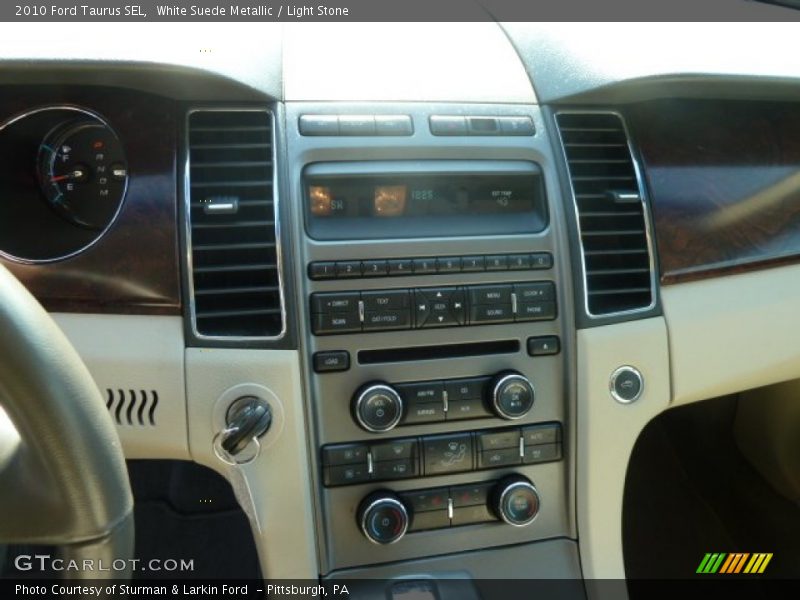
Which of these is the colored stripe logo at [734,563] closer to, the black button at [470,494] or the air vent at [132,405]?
the black button at [470,494]

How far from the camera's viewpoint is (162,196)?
1308 mm

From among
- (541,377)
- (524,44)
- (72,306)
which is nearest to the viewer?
(72,306)

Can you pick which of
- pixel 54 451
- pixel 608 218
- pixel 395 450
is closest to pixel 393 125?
pixel 608 218

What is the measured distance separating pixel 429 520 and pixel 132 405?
1.82 ft

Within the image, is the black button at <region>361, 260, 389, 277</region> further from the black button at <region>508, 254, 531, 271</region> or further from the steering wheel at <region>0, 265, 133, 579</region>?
the steering wheel at <region>0, 265, 133, 579</region>

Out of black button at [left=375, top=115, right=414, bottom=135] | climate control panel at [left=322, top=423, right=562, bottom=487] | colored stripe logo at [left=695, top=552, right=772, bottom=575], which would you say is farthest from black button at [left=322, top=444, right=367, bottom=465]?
colored stripe logo at [left=695, top=552, right=772, bottom=575]

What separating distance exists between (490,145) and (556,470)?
0.61m

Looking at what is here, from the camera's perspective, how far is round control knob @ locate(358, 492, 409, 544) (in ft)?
4.39

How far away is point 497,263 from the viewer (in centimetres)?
135

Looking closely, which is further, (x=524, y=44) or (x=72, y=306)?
(x=524, y=44)

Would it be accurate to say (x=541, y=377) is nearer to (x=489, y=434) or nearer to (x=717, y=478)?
(x=489, y=434)

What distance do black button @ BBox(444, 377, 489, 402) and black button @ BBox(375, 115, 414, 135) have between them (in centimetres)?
44

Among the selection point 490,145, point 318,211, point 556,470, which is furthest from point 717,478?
point 318,211

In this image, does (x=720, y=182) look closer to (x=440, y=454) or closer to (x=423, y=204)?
(x=423, y=204)
